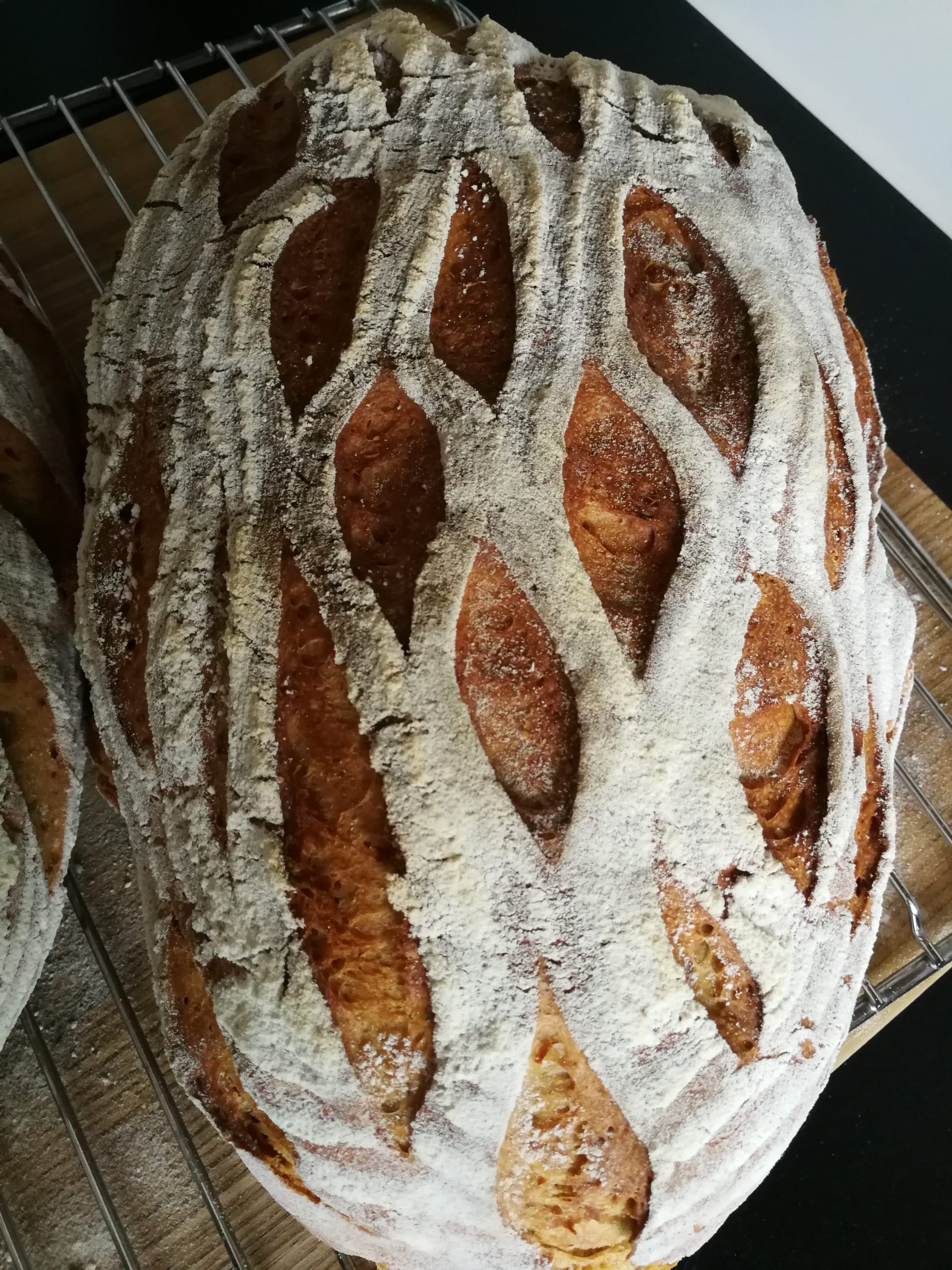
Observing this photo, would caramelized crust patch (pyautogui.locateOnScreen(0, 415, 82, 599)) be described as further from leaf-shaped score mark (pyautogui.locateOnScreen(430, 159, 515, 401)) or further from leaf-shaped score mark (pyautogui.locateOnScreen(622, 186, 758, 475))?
leaf-shaped score mark (pyautogui.locateOnScreen(622, 186, 758, 475))

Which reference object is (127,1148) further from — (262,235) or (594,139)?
(594,139)

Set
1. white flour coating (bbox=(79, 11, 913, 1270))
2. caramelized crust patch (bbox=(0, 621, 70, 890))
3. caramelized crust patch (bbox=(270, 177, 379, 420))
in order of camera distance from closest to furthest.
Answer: white flour coating (bbox=(79, 11, 913, 1270)), caramelized crust patch (bbox=(270, 177, 379, 420)), caramelized crust patch (bbox=(0, 621, 70, 890))

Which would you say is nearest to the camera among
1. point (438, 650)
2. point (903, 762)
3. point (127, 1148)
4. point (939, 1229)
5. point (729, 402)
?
point (438, 650)

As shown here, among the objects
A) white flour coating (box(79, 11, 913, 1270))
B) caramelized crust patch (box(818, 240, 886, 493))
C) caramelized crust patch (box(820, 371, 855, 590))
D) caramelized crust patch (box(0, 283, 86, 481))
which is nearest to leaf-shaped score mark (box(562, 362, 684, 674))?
white flour coating (box(79, 11, 913, 1270))

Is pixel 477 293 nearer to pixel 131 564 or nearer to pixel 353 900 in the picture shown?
pixel 131 564

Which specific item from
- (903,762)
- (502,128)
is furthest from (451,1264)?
(502,128)

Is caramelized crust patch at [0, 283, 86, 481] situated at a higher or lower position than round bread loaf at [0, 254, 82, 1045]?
higher
